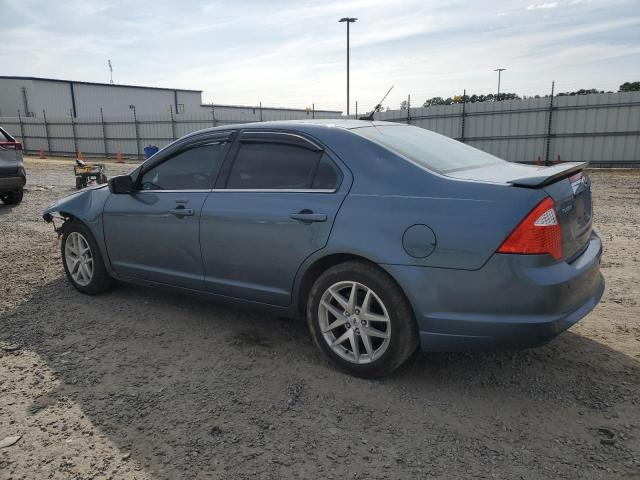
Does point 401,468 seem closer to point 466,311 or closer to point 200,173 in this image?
point 466,311

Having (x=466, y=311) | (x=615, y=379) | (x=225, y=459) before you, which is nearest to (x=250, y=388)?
(x=225, y=459)

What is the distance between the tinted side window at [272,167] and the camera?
3385mm

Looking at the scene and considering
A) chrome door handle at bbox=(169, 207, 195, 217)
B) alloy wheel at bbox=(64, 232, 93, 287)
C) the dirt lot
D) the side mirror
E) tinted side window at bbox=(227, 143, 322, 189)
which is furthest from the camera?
alloy wheel at bbox=(64, 232, 93, 287)

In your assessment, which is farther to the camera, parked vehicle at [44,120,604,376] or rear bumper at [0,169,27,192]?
rear bumper at [0,169,27,192]

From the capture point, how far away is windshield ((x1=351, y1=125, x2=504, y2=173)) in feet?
10.4

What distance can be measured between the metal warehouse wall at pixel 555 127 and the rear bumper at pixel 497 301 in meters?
17.0

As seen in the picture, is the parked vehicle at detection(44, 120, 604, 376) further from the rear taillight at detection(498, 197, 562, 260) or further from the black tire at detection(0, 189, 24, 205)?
the black tire at detection(0, 189, 24, 205)

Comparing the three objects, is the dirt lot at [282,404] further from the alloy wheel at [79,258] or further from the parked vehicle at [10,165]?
the parked vehicle at [10,165]

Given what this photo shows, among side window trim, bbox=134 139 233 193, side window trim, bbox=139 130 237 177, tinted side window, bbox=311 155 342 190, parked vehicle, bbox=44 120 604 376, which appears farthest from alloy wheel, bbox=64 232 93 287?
tinted side window, bbox=311 155 342 190

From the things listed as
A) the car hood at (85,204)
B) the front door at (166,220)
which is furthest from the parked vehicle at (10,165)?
the front door at (166,220)

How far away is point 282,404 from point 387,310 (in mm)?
815

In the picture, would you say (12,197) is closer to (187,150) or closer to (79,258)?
(79,258)

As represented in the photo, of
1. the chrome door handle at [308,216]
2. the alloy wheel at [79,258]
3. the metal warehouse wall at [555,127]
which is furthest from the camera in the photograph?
the metal warehouse wall at [555,127]

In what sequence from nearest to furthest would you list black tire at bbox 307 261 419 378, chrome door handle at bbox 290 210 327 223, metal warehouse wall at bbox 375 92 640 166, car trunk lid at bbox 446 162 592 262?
car trunk lid at bbox 446 162 592 262 < black tire at bbox 307 261 419 378 < chrome door handle at bbox 290 210 327 223 < metal warehouse wall at bbox 375 92 640 166
